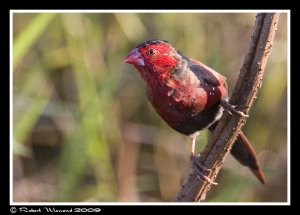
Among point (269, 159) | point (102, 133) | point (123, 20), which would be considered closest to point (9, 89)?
point (102, 133)

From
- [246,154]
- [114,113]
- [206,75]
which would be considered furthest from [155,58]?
[114,113]

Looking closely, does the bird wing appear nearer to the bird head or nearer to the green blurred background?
the bird head

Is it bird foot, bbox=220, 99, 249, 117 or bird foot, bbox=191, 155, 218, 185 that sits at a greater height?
bird foot, bbox=220, 99, 249, 117

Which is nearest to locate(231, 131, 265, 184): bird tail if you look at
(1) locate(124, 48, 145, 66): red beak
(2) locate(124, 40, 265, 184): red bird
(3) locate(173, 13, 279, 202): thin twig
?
(2) locate(124, 40, 265, 184): red bird

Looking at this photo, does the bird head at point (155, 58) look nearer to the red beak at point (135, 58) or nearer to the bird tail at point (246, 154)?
the red beak at point (135, 58)

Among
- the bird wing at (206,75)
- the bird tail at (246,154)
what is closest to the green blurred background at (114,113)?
the bird tail at (246,154)

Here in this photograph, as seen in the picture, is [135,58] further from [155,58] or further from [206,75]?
[206,75]
